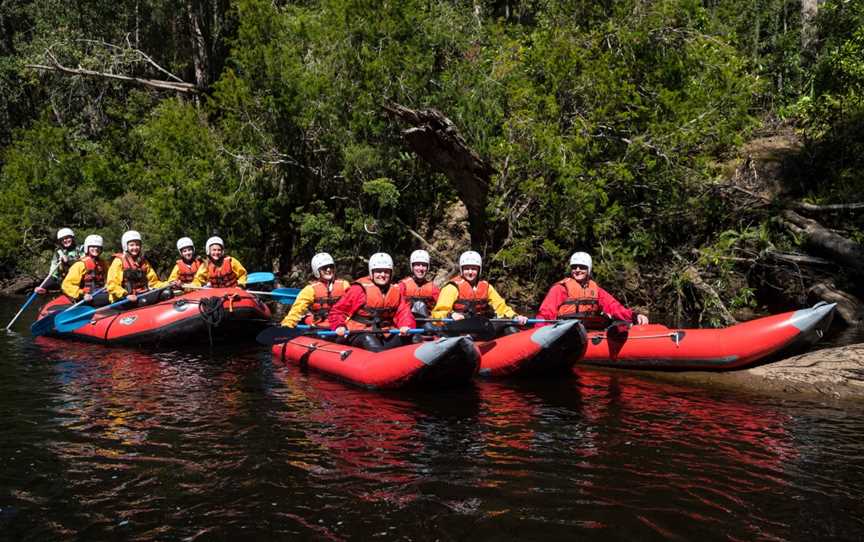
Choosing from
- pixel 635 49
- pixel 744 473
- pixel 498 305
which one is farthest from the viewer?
pixel 635 49

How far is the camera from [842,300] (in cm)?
1254

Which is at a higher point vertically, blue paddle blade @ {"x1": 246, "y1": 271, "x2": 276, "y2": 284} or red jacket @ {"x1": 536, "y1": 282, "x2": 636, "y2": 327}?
blue paddle blade @ {"x1": 246, "y1": 271, "x2": 276, "y2": 284}

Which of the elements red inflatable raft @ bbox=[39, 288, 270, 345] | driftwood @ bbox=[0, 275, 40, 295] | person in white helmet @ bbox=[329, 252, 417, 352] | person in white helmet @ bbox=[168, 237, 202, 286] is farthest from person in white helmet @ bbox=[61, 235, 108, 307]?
driftwood @ bbox=[0, 275, 40, 295]

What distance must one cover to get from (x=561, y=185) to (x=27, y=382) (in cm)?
955

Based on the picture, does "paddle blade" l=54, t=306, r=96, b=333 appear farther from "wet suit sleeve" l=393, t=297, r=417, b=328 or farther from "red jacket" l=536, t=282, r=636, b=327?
"red jacket" l=536, t=282, r=636, b=327

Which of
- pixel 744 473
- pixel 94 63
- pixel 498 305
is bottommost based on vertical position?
pixel 744 473

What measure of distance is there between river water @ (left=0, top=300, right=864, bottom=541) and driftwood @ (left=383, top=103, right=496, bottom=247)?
21.9ft

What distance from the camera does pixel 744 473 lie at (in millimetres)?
4820

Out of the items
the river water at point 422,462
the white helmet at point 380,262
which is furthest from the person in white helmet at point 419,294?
the river water at point 422,462

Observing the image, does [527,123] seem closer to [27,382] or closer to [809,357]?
[809,357]

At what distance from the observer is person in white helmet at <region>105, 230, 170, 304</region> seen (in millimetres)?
11039

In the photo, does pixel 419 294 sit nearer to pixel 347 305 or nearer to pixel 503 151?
pixel 347 305

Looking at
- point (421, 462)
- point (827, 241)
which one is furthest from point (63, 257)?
point (827, 241)

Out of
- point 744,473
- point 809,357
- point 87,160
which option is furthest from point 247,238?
point 744,473
